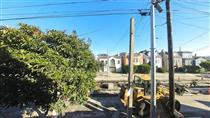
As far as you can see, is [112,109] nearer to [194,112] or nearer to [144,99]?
[144,99]

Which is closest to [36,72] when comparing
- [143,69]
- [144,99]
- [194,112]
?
[144,99]

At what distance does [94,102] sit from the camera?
24594 millimetres

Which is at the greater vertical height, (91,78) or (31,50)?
(31,50)

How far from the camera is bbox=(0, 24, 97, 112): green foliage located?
40.3 ft

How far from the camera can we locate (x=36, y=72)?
12.3 metres

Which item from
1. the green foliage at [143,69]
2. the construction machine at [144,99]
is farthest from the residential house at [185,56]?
the construction machine at [144,99]

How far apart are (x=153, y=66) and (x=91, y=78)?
357 centimetres

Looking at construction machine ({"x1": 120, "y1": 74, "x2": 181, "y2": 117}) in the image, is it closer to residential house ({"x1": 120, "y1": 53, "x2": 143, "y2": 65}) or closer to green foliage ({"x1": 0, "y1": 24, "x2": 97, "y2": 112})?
green foliage ({"x1": 0, "y1": 24, "x2": 97, "y2": 112})

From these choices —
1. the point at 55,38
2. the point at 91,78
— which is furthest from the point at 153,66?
the point at 55,38

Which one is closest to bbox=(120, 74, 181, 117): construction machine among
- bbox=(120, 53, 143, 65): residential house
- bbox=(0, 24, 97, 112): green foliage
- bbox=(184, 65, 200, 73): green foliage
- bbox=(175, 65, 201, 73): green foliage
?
bbox=(0, 24, 97, 112): green foliage

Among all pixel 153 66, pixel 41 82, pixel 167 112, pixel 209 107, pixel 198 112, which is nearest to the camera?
pixel 41 82

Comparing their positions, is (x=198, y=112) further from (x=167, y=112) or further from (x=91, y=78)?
(x=91, y=78)

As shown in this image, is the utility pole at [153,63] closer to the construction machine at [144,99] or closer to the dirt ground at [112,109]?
the construction machine at [144,99]

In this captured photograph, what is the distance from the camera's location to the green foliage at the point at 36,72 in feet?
40.3
